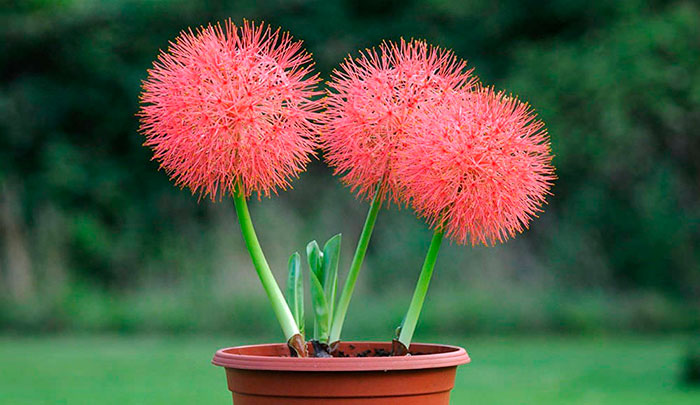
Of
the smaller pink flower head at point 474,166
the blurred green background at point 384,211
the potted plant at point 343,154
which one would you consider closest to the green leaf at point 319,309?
the potted plant at point 343,154

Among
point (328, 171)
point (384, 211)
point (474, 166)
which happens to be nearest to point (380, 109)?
point (474, 166)

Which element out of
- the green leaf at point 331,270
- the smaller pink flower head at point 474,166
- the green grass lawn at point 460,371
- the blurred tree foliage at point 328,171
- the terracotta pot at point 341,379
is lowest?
the green grass lawn at point 460,371

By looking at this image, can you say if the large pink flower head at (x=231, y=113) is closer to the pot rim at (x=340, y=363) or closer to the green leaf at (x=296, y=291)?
the green leaf at (x=296, y=291)

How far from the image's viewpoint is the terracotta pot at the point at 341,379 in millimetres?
1688

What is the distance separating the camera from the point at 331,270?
1954mm

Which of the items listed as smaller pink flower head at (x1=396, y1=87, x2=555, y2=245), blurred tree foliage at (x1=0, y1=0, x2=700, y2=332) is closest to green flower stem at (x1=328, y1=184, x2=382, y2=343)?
smaller pink flower head at (x1=396, y1=87, x2=555, y2=245)

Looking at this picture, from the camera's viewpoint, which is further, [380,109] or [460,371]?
[460,371]

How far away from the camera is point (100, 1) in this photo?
12.9m

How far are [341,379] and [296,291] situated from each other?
318 mm

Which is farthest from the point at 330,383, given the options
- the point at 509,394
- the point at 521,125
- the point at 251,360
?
the point at 509,394

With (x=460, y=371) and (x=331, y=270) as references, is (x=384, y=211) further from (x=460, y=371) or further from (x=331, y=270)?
(x=331, y=270)

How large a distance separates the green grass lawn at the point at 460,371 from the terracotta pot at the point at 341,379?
13.3 ft

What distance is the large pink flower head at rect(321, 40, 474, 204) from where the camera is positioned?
1.90m

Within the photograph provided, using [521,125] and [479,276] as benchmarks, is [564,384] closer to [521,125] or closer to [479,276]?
[479,276]
